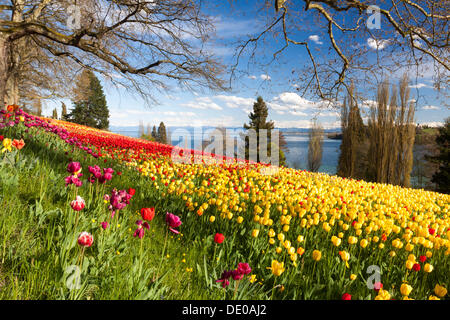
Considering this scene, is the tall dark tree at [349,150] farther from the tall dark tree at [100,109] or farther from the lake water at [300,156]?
the tall dark tree at [100,109]

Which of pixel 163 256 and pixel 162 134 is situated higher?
pixel 162 134

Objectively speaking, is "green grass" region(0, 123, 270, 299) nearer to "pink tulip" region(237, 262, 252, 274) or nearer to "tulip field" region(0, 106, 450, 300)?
"tulip field" region(0, 106, 450, 300)

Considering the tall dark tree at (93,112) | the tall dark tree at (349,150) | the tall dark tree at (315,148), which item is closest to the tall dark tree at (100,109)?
the tall dark tree at (93,112)

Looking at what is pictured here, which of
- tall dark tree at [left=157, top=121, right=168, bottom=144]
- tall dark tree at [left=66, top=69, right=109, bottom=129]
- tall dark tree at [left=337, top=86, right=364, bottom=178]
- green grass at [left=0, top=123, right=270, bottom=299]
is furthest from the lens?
tall dark tree at [left=157, top=121, right=168, bottom=144]

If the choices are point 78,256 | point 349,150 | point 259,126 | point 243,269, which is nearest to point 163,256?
point 78,256

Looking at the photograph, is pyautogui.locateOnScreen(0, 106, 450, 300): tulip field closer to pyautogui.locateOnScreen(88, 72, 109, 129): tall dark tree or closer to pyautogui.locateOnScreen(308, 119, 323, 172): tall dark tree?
pyautogui.locateOnScreen(308, 119, 323, 172): tall dark tree

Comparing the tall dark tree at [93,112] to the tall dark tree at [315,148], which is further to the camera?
the tall dark tree at [93,112]

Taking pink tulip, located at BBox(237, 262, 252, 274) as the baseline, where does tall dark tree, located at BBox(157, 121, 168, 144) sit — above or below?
above

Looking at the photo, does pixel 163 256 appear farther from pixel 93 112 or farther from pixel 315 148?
pixel 93 112

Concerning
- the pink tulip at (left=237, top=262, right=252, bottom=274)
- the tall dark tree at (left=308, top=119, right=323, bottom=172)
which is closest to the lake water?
the tall dark tree at (left=308, top=119, right=323, bottom=172)

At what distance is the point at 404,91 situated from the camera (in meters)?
15.8

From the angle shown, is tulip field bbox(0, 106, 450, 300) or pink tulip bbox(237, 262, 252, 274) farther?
tulip field bbox(0, 106, 450, 300)

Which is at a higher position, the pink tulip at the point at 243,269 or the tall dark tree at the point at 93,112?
the tall dark tree at the point at 93,112

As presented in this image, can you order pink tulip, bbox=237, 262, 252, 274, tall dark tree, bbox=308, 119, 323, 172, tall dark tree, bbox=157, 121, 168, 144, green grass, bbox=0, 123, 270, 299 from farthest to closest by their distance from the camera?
tall dark tree, bbox=157, 121, 168, 144
tall dark tree, bbox=308, 119, 323, 172
green grass, bbox=0, 123, 270, 299
pink tulip, bbox=237, 262, 252, 274
